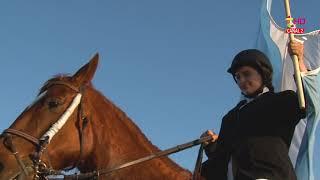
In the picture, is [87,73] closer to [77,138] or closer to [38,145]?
[77,138]

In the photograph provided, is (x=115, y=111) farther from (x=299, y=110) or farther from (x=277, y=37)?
(x=299, y=110)

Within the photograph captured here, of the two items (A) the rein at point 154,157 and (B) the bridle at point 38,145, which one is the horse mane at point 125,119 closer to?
(A) the rein at point 154,157

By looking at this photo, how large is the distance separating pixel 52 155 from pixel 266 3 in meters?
3.86

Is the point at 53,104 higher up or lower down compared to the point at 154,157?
higher up

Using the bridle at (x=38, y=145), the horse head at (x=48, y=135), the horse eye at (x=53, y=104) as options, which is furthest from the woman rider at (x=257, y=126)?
the horse eye at (x=53, y=104)

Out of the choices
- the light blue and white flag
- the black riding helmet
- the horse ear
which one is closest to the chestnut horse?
the horse ear

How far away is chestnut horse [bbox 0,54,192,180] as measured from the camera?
A: 614 cm

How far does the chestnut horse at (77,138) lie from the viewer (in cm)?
614

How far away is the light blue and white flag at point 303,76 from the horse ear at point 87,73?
247cm

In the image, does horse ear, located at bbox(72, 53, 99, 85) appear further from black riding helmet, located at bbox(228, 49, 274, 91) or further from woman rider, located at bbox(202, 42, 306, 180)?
black riding helmet, located at bbox(228, 49, 274, 91)

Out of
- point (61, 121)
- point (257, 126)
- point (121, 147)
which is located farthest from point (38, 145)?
point (257, 126)

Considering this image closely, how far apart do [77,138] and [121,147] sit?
63 centimetres

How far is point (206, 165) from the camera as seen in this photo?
617cm

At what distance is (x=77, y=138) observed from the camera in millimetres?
6359
